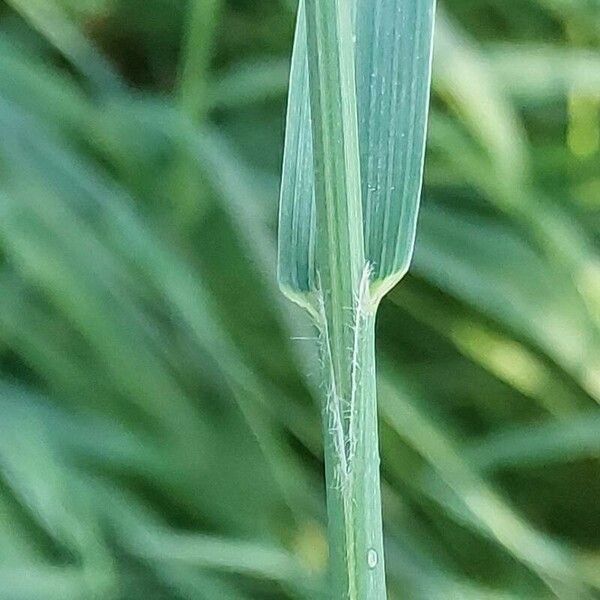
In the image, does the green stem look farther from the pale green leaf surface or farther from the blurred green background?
the blurred green background

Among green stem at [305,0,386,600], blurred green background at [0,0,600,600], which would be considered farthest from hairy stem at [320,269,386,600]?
blurred green background at [0,0,600,600]

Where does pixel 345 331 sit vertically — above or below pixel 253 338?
below

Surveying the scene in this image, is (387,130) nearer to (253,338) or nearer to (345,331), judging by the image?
(345,331)

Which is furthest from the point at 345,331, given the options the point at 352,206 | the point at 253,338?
the point at 253,338

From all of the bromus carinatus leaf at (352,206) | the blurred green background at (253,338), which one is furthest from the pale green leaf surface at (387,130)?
the blurred green background at (253,338)

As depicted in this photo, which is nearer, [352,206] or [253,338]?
[352,206]

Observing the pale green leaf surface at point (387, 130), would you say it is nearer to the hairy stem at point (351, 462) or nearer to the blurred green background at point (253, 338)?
the hairy stem at point (351, 462)

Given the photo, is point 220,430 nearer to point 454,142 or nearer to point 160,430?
point 160,430
